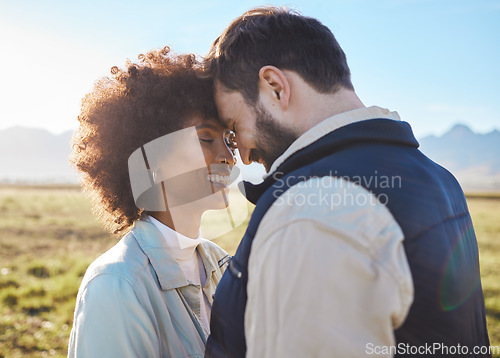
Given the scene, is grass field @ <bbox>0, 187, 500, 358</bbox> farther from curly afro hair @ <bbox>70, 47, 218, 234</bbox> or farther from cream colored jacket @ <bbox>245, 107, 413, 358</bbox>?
cream colored jacket @ <bbox>245, 107, 413, 358</bbox>

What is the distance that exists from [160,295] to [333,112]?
1.30 meters

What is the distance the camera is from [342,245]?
1.09 m

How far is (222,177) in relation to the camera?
8.85ft

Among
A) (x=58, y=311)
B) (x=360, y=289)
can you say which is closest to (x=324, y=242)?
(x=360, y=289)

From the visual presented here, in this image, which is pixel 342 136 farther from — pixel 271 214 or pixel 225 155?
pixel 225 155

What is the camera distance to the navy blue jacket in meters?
1.27

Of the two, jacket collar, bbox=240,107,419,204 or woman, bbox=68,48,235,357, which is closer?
jacket collar, bbox=240,107,419,204

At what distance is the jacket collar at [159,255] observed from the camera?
2141 millimetres

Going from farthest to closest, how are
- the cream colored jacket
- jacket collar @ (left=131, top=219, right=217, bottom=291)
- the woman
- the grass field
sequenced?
the grass field < the woman < jacket collar @ (left=131, top=219, right=217, bottom=291) < the cream colored jacket

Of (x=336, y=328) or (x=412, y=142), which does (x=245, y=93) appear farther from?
(x=336, y=328)

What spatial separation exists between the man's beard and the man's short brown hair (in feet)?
0.37

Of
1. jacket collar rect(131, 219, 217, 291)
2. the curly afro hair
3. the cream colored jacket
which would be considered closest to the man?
the cream colored jacket

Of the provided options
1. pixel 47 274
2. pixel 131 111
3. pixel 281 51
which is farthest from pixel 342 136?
pixel 47 274

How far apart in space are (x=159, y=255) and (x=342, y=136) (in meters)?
1.28
